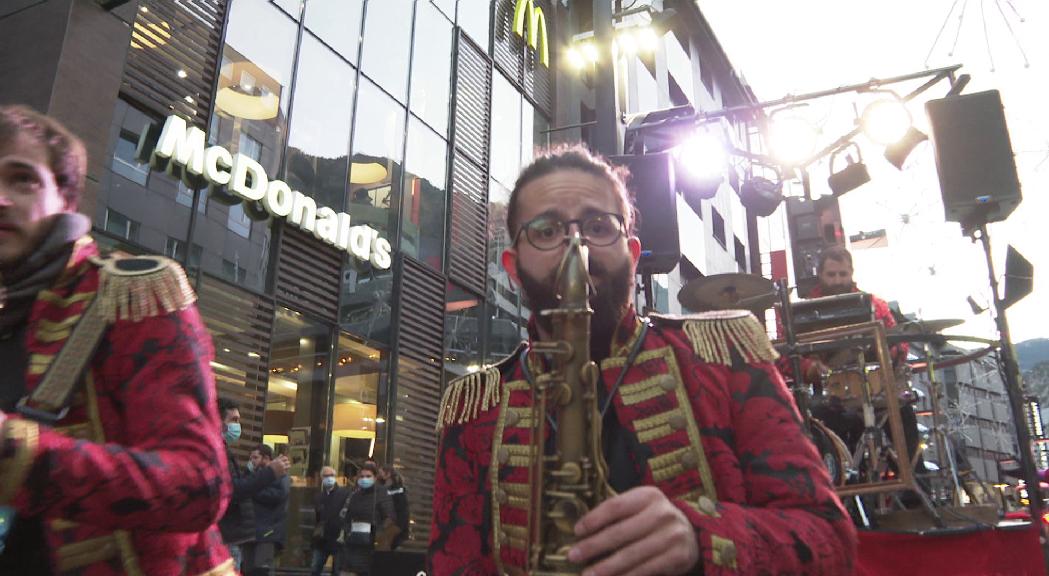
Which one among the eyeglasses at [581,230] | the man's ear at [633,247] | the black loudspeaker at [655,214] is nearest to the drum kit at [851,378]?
the black loudspeaker at [655,214]

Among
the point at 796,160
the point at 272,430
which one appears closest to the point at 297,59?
the point at 272,430

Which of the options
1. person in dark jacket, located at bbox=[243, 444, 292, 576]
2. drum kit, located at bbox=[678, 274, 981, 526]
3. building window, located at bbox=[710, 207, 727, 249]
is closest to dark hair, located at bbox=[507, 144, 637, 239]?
drum kit, located at bbox=[678, 274, 981, 526]

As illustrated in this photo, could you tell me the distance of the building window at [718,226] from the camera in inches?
1134

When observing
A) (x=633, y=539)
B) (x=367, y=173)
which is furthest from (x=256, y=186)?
(x=633, y=539)

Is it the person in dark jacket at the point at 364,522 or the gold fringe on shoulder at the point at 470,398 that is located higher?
the gold fringe on shoulder at the point at 470,398

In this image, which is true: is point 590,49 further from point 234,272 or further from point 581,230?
point 234,272

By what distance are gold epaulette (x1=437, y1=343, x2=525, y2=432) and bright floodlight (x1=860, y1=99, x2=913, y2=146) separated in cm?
997

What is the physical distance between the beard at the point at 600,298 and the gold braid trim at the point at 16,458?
1.07 m

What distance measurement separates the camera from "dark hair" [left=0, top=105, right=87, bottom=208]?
1780 mm

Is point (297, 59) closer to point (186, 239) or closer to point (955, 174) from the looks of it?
point (186, 239)

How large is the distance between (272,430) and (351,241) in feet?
11.7

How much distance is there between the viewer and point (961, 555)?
3.85 meters

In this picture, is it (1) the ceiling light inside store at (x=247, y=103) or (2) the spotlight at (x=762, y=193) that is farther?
(2) the spotlight at (x=762, y=193)

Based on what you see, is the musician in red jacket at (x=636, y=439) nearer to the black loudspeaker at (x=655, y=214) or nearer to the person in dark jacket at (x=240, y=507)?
the black loudspeaker at (x=655, y=214)
